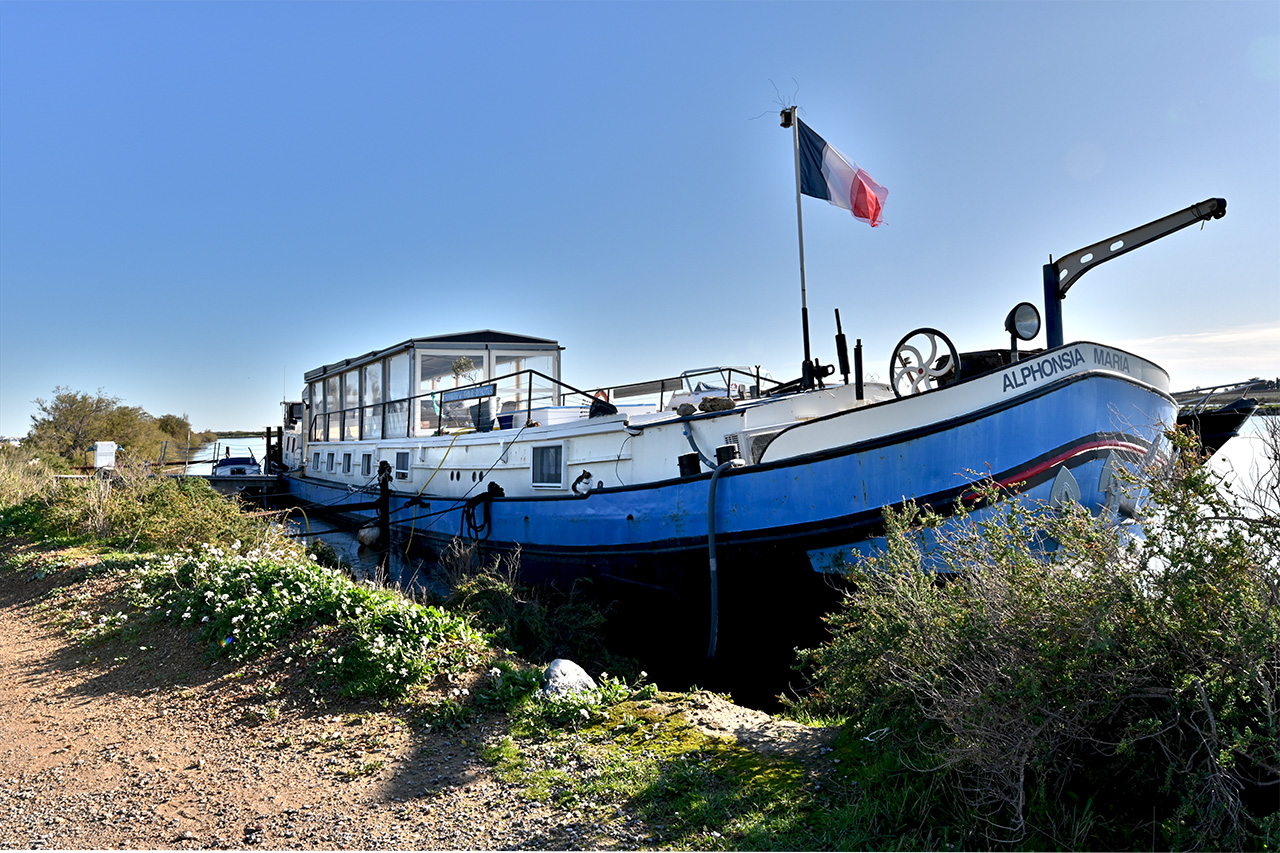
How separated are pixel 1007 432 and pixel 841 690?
13.1ft

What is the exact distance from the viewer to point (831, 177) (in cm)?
1184

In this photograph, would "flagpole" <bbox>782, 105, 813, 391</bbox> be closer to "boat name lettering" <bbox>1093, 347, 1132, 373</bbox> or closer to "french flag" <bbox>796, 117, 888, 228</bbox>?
"french flag" <bbox>796, 117, 888, 228</bbox>

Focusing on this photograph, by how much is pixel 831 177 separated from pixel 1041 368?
5613 millimetres

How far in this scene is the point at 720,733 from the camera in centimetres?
436

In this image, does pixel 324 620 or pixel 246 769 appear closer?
pixel 246 769

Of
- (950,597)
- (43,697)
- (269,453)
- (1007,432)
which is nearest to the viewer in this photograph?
(950,597)

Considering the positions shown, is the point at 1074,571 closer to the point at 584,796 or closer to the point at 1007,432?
the point at 584,796

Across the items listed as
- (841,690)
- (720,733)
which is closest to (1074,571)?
(841,690)

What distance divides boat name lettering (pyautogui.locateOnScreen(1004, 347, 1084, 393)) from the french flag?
525 cm

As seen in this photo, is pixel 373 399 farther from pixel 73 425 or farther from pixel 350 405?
pixel 73 425

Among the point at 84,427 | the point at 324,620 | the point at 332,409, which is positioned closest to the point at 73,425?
the point at 84,427

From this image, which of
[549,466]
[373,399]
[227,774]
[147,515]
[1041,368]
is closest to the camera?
[227,774]

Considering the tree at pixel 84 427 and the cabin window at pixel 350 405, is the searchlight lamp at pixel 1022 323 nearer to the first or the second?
the cabin window at pixel 350 405

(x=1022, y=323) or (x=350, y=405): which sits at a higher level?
(x=350, y=405)
